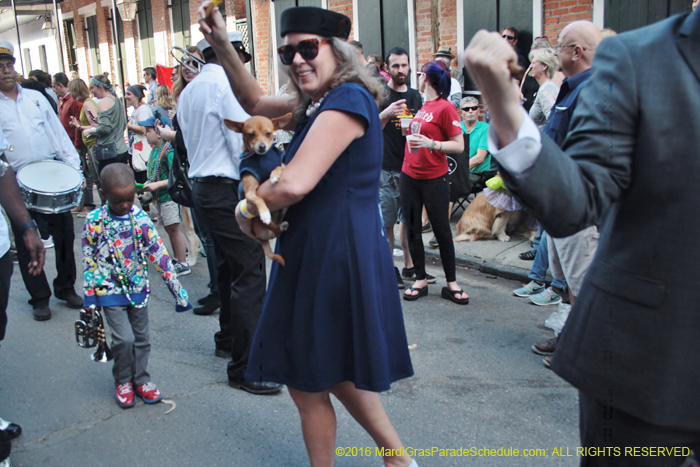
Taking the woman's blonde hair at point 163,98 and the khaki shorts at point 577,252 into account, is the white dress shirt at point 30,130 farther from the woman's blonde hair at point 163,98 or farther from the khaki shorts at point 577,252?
the khaki shorts at point 577,252

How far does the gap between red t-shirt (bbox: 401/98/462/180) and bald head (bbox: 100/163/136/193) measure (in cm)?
243

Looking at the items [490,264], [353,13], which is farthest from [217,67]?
[353,13]

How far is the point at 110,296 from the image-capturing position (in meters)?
3.34

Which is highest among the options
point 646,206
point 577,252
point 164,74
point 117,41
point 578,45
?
point 117,41

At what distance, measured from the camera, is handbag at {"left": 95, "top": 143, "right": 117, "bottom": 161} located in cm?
848

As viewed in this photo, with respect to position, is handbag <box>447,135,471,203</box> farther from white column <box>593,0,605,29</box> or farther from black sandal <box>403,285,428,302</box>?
white column <box>593,0,605,29</box>

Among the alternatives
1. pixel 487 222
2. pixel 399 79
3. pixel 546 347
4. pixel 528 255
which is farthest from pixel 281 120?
pixel 487 222

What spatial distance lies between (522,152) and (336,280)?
3.39 feet

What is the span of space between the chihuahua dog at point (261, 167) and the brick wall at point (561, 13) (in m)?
6.79

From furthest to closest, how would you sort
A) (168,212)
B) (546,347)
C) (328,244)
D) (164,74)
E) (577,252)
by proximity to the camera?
(164,74) < (168,212) < (546,347) < (577,252) < (328,244)

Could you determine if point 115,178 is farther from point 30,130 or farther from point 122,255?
point 30,130

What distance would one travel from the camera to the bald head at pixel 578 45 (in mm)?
3445

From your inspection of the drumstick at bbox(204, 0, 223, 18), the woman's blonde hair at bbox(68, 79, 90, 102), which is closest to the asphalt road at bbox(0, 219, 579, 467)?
the drumstick at bbox(204, 0, 223, 18)

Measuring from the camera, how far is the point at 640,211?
52.2 inches
